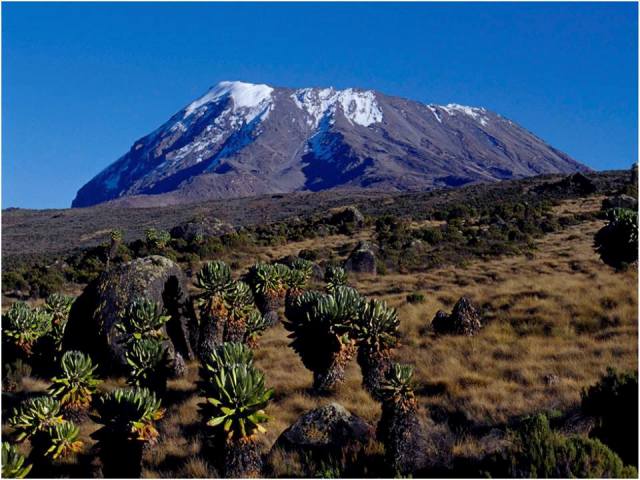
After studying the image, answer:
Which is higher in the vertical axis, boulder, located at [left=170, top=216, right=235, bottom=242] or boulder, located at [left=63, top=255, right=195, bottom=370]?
boulder, located at [left=170, top=216, right=235, bottom=242]

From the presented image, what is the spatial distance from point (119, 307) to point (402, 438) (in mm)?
9823

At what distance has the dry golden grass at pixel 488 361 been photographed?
9.92m

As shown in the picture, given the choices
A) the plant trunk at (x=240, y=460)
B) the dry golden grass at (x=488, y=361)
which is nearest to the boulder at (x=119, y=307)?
the dry golden grass at (x=488, y=361)

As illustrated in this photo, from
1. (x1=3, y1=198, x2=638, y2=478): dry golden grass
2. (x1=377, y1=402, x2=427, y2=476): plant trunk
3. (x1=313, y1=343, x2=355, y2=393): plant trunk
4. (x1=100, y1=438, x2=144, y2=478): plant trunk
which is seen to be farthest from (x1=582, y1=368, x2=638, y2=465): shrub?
(x1=100, y1=438, x2=144, y2=478): plant trunk

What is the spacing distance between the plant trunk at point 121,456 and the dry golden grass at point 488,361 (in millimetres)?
414

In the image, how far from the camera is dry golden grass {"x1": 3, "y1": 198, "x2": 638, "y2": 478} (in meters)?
9.92

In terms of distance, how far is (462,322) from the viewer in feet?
50.0

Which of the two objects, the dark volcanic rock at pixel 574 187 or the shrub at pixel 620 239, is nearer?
the shrub at pixel 620 239

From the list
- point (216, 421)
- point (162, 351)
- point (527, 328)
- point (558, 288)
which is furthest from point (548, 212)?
point (216, 421)

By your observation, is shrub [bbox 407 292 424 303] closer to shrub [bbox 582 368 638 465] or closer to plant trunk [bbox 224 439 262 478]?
shrub [bbox 582 368 638 465]

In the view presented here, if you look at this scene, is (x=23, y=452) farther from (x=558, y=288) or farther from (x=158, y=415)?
(x=558, y=288)

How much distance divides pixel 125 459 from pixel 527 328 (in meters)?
10.3

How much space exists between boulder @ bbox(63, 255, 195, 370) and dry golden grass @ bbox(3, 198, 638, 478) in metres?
1.02

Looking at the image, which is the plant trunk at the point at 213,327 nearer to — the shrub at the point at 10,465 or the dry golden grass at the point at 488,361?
the dry golden grass at the point at 488,361
